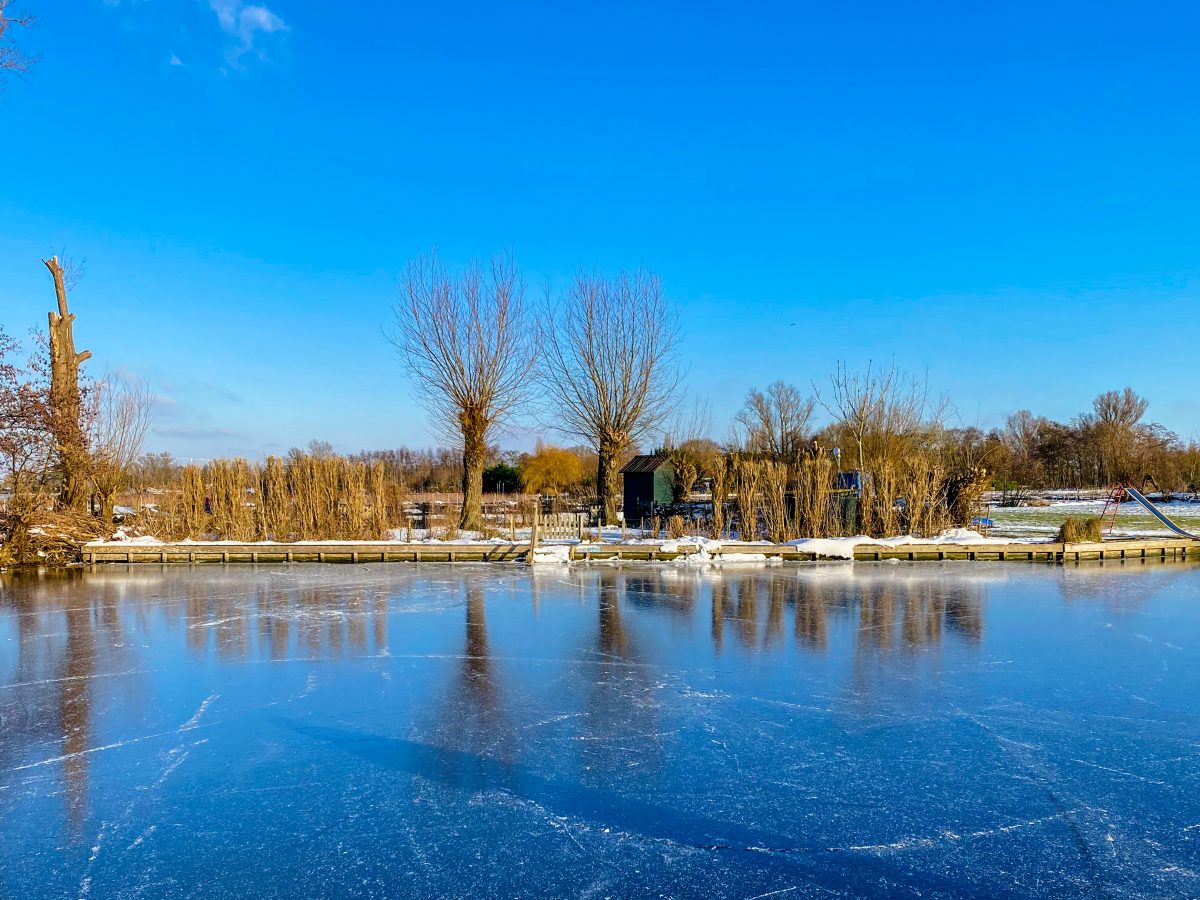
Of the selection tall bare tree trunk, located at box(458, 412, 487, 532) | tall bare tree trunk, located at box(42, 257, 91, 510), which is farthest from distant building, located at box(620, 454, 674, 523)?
tall bare tree trunk, located at box(42, 257, 91, 510)

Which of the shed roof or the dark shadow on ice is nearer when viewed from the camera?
the dark shadow on ice

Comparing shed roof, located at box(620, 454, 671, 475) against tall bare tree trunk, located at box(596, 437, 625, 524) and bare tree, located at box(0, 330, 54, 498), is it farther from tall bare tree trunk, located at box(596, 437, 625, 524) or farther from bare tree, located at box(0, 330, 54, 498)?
bare tree, located at box(0, 330, 54, 498)

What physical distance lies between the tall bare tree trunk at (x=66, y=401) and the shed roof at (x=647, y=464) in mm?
13089

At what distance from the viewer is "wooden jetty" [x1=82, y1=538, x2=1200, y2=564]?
15000 mm

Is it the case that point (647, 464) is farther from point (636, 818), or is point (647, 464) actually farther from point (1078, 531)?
point (636, 818)

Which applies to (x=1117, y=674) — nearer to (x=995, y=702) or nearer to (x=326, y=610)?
(x=995, y=702)

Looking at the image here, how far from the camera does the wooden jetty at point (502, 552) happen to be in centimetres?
1500

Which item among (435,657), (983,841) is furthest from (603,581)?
(983,841)

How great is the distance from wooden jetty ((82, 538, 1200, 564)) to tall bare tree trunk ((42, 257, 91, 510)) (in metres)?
1.75

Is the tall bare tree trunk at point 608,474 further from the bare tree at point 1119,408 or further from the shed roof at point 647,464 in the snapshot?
the bare tree at point 1119,408

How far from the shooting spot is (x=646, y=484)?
2177 cm

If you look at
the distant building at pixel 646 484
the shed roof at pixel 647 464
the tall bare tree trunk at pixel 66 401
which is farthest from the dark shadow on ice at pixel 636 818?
the shed roof at pixel 647 464

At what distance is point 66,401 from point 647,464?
13.7m

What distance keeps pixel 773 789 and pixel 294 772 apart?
8.59ft
